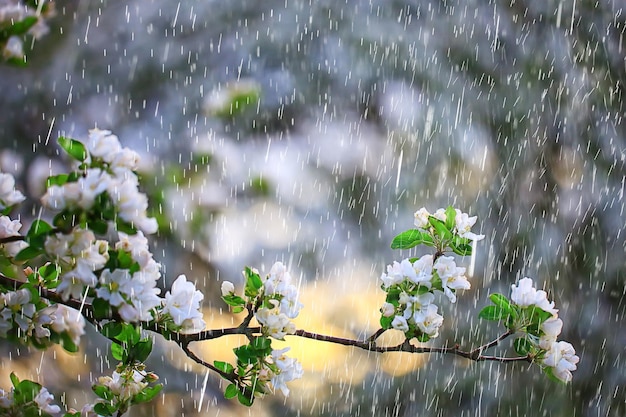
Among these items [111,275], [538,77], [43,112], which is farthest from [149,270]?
[538,77]

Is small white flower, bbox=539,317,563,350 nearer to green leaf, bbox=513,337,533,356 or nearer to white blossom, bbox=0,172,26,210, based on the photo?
green leaf, bbox=513,337,533,356

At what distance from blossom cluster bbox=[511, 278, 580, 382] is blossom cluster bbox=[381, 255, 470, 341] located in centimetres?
6

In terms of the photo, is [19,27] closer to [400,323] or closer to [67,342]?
[67,342]

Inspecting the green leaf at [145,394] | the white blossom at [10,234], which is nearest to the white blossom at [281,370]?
the green leaf at [145,394]

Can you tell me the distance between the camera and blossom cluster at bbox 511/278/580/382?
0.58 meters

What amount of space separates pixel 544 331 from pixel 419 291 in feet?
0.38

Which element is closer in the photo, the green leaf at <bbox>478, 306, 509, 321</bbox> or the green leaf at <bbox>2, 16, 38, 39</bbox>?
the green leaf at <bbox>2, 16, 38, 39</bbox>

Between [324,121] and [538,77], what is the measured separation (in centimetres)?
60

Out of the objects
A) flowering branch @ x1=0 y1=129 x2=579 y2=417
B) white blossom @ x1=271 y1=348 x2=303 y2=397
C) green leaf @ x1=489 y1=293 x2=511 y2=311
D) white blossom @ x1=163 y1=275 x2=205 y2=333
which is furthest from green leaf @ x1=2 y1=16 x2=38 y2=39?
green leaf @ x1=489 y1=293 x2=511 y2=311

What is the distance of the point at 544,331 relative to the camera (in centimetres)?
58

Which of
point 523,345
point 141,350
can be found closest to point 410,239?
point 523,345

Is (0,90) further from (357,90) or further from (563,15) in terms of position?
(563,15)

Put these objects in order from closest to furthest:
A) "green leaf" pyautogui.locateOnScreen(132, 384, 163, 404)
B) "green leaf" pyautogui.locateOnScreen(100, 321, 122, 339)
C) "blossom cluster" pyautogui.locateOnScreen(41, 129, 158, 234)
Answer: "blossom cluster" pyautogui.locateOnScreen(41, 129, 158, 234) → "green leaf" pyautogui.locateOnScreen(100, 321, 122, 339) → "green leaf" pyautogui.locateOnScreen(132, 384, 163, 404)

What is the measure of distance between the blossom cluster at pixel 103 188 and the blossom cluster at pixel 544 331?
348mm
